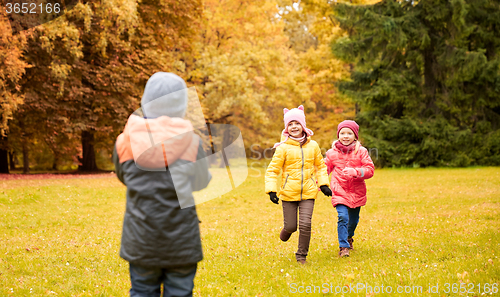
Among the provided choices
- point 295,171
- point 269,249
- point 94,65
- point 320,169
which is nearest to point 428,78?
point 94,65

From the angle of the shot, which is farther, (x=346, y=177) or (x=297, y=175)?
(x=346, y=177)

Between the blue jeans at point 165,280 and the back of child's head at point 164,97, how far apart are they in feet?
3.82

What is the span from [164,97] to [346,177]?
4.17m

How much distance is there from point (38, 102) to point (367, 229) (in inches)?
654

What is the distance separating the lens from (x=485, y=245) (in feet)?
23.3

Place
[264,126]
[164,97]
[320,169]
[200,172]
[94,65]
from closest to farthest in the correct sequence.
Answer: [164,97], [200,172], [320,169], [94,65], [264,126]

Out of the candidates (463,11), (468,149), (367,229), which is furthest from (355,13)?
(367,229)

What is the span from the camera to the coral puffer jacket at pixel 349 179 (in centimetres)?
670

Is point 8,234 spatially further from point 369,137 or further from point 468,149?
point 468,149

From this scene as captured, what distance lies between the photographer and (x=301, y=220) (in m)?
6.15

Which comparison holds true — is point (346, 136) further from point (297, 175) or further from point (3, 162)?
point (3, 162)

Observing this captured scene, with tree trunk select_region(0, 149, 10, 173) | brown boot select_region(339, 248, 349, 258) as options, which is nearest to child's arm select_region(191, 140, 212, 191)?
brown boot select_region(339, 248, 349, 258)

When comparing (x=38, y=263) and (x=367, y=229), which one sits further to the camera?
(x=367, y=229)

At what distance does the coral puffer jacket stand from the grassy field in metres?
0.89
